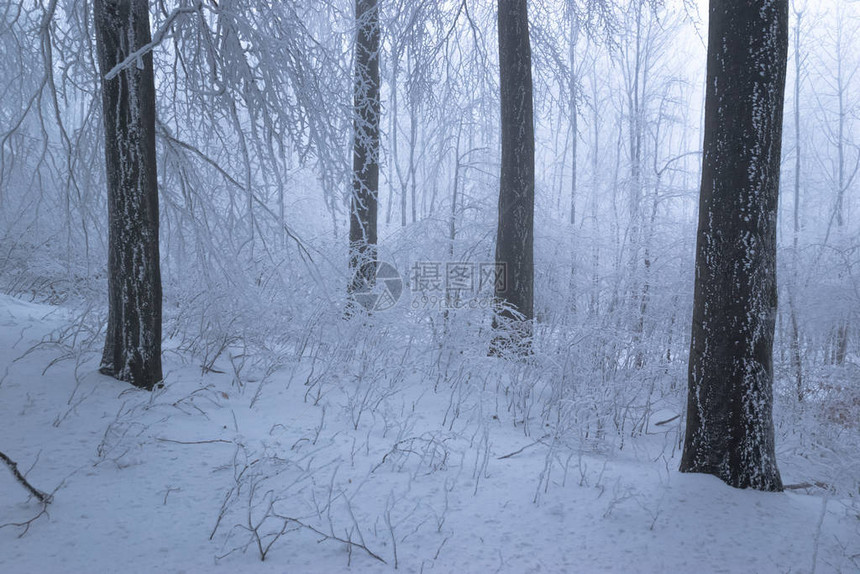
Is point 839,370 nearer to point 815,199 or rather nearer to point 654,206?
point 654,206

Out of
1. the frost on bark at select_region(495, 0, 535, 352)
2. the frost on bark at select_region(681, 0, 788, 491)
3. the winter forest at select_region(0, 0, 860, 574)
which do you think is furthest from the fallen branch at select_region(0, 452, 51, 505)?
the frost on bark at select_region(495, 0, 535, 352)

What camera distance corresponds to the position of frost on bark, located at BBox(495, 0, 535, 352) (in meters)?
6.10

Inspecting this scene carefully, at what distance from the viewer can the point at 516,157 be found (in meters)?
6.15

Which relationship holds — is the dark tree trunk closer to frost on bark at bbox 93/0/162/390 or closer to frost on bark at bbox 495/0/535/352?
frost on bark at bbox 495/0/535/352

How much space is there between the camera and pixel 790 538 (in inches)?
97.4

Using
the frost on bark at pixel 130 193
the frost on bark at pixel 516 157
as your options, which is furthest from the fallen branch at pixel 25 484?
the frost on bark at pixel 516 157

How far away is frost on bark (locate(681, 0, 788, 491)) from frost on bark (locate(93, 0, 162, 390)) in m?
3.78

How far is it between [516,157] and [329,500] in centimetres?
479

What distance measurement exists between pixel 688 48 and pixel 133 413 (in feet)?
104

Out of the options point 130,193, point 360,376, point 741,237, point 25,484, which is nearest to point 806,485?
point 741,237

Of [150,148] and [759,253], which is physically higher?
[150,148]

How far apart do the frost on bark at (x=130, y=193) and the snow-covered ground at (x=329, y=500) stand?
29cm

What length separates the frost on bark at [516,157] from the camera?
20.0 feet

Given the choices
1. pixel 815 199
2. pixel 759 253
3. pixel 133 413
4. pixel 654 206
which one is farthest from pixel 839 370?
pixel 815 199
